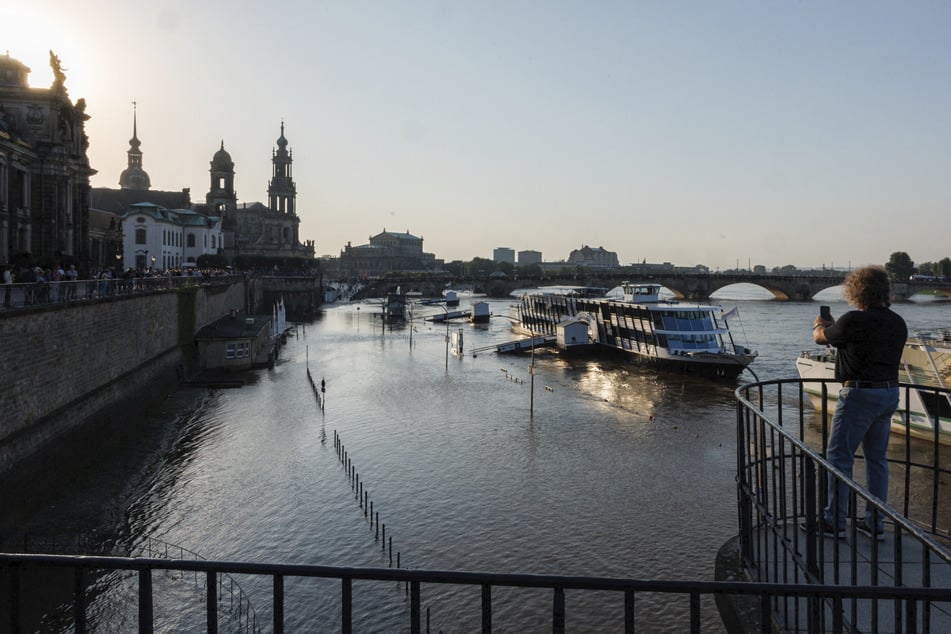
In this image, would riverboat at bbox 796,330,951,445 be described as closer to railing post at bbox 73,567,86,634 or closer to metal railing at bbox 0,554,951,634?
metal railing at bbox 0,554,951,634

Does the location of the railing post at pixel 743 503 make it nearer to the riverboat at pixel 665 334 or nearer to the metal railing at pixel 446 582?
the metal railing at pixel 446 582

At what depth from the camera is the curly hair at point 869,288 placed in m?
6.97

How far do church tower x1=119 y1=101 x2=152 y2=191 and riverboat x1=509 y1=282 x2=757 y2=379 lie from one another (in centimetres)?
10532

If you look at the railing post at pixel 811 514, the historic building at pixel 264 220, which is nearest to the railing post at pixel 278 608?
the railing post at pixel 811 514

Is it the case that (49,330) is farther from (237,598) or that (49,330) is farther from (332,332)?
(332,332)

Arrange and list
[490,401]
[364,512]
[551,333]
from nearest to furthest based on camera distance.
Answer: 1. [364,512]
2. [490,401]
3. [551,333]

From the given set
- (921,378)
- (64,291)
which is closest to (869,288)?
(64,291)

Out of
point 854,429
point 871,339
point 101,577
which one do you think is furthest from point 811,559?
point 101,577

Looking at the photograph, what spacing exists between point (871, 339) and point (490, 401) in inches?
1424

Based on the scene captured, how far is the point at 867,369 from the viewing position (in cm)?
682

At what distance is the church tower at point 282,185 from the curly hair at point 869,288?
157771 mm

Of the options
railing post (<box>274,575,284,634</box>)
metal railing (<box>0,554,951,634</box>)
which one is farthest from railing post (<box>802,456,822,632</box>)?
railing post (<box>274,575,284,634</box>)

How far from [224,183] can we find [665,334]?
114m

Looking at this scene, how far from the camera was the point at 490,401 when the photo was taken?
42500 mm
